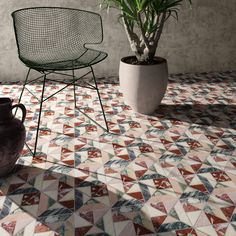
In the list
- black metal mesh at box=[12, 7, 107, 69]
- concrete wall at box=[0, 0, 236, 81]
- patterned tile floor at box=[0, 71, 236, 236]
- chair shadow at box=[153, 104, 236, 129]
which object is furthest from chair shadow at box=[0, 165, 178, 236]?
concrete wall at box=[0, 0, 236, 81]

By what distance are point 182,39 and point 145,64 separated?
69.5 inches

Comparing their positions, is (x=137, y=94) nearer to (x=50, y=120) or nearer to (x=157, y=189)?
(x=50, y=120)

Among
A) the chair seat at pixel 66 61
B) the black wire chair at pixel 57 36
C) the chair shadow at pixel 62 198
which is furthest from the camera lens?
the black wire chair at pixel 57 36

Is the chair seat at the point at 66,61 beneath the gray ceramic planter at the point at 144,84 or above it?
above

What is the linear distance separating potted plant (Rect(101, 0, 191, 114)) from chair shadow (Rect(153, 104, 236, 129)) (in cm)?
19

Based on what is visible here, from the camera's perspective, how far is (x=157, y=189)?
1.90m

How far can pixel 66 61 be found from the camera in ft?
8.26

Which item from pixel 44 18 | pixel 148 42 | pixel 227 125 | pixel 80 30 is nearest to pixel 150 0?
pixel 148 42

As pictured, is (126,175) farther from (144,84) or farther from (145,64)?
(145,64)

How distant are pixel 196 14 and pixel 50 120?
8.82ft

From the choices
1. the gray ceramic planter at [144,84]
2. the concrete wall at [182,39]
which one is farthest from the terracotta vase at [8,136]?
the concrete wall at [182,39]

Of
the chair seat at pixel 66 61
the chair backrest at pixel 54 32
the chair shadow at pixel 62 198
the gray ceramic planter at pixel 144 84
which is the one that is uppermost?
the chair backrest at pixel 54 32

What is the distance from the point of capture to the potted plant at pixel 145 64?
275 cm

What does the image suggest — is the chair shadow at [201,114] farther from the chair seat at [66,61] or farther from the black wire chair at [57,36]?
the chair seat at [66,61]
